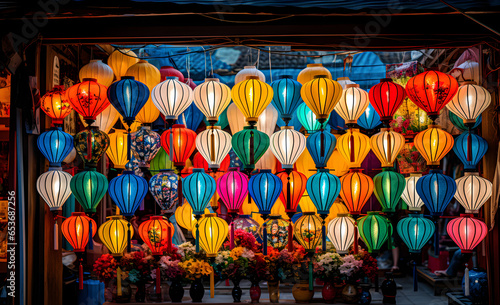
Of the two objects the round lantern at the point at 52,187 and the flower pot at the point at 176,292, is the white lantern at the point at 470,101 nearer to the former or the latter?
the flower pot at the point at 176,292

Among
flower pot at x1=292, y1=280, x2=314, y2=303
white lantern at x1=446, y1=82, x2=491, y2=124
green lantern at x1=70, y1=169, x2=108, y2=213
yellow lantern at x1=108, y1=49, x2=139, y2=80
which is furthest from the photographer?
yellow lantern at x1=108, y1=49, x2=139, y2=80

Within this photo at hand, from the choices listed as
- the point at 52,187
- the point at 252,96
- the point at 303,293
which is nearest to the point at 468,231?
the point at 303,293

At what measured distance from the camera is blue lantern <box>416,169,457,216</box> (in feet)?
13.8

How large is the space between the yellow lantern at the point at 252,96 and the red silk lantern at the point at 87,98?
129 cm

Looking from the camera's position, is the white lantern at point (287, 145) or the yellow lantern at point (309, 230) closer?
the white lantern at point (287, 145)

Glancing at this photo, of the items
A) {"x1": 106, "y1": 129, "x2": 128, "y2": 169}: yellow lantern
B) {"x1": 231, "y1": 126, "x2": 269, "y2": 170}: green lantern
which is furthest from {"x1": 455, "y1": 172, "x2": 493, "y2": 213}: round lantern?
{"x1": 106, "y1": 129, "x2": 128, "y2": 169}: yellow lantern

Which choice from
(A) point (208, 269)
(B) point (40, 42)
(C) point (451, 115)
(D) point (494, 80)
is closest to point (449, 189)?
(C) point (451, 115)

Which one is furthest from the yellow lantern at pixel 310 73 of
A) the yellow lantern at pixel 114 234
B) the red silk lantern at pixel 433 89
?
the yellow lantern at pixel 114 234

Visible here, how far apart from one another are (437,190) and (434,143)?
455mm

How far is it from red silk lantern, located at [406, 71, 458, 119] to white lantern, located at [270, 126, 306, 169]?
1155 mm

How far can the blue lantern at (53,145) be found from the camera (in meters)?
4.54

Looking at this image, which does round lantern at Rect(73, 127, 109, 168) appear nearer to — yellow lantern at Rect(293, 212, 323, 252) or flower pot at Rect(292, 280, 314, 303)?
yellow lantern at Rect(293, 212, 323, 252)

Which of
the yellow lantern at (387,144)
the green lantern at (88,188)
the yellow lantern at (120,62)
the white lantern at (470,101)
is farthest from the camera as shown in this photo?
the yellow lantern at (120,62)

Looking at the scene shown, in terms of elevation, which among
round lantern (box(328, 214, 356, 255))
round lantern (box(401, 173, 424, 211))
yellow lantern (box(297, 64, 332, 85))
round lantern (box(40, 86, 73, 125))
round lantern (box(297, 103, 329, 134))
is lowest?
round lantern (box(328, 214, 356, 255))
